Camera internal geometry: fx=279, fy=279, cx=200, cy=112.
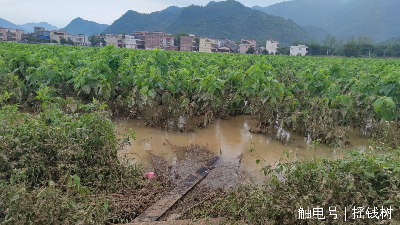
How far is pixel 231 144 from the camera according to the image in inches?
225

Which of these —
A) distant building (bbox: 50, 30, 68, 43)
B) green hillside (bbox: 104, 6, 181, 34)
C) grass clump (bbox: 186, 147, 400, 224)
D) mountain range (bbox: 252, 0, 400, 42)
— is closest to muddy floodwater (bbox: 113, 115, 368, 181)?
grass clump (bbox: 186, 147, 400, 224)

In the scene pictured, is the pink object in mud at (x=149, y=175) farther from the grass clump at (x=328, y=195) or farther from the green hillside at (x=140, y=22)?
the green hillside at (x=140, y=22)

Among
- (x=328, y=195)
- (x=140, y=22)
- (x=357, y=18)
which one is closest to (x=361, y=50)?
(x=328, y=195)

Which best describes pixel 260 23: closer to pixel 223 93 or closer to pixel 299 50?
pixel 299 50

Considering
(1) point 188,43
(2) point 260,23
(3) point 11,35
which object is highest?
(2) point 260,23

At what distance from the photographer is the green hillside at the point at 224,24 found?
317ft

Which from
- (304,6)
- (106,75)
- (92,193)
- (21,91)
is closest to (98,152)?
(92,193)

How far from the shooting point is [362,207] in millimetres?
2574

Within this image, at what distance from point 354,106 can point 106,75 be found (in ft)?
18.2

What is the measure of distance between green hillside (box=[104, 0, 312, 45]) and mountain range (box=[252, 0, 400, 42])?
4090cm

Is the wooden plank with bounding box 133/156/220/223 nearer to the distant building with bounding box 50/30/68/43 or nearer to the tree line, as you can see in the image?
the tree line

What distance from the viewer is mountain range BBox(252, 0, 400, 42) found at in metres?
124

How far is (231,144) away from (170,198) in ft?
8.36

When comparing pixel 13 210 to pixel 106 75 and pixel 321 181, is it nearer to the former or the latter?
pixel 321 181
